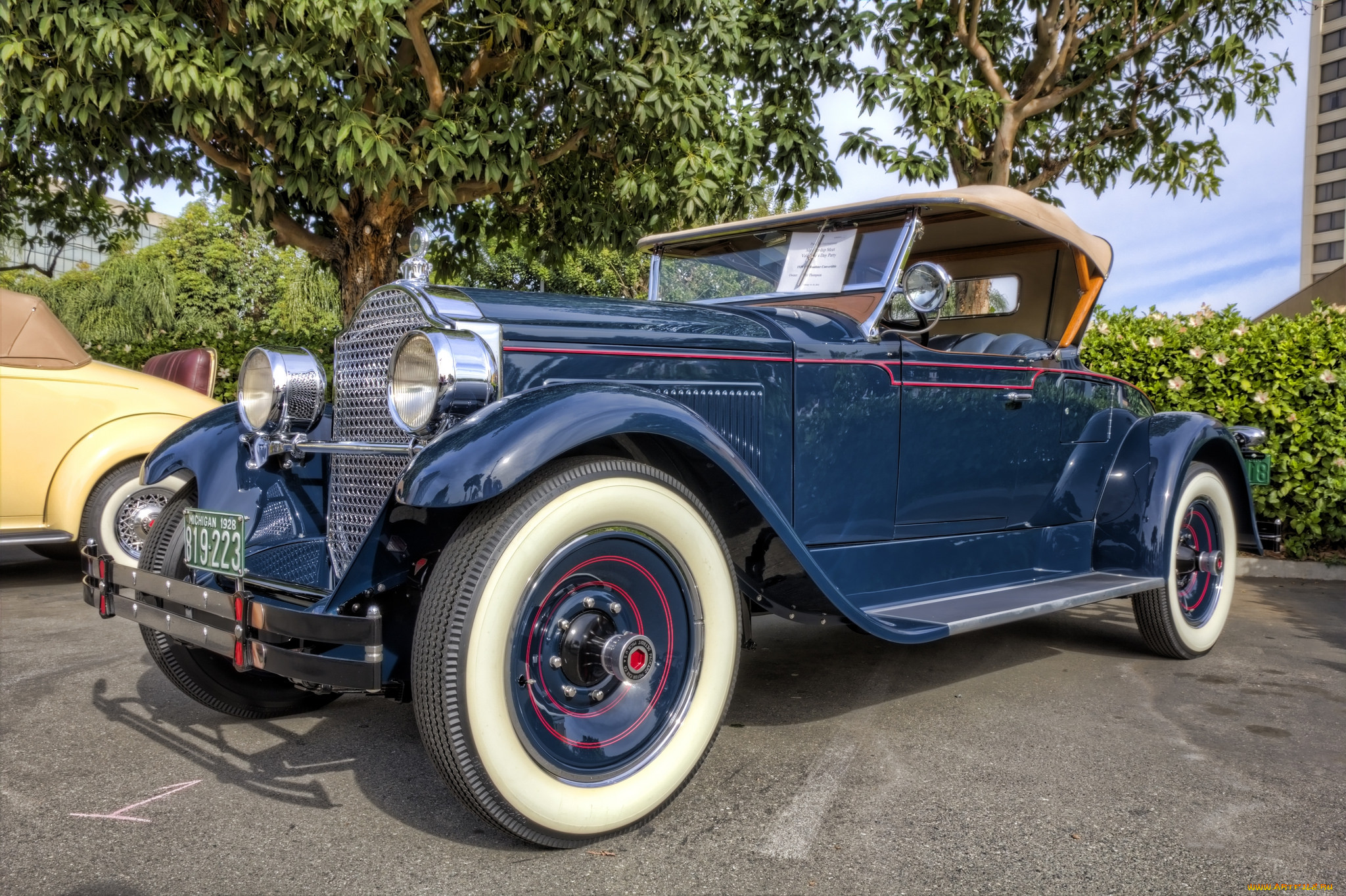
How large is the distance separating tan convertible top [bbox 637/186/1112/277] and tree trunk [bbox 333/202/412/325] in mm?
4554

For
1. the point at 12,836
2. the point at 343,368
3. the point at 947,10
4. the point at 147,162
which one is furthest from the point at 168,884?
the point at 947,10

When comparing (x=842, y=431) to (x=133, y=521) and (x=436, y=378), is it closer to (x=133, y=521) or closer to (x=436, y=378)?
(x=436, y=378)

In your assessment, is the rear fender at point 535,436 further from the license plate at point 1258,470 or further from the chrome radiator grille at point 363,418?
the license plate at point 1258,470

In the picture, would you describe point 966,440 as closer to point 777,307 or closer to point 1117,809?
point 777,307

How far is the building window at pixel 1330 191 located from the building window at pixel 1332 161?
0.83m

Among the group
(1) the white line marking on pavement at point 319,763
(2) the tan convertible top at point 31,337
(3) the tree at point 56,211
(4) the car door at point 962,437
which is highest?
(3) the tree at point 56,211

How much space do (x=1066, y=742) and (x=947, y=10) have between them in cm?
761

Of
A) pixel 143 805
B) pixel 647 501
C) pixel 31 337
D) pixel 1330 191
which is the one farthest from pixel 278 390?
pixel 1330 191

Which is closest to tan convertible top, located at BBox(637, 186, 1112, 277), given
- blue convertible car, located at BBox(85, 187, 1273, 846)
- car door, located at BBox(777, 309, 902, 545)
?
blue convertible car, located at BBox(85, 187, 1273, 846)

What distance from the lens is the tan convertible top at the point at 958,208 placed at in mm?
3486

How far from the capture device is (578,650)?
2346mm

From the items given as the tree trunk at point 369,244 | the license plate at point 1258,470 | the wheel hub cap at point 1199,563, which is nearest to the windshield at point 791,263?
the wheel hub cap at point 1199,563

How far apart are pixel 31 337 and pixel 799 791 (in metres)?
5.30

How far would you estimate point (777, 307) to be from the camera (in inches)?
140
